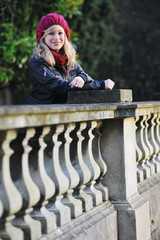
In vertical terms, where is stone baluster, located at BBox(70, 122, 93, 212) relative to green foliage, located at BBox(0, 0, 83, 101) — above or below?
below

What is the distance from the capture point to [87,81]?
Answer: 3971 mm

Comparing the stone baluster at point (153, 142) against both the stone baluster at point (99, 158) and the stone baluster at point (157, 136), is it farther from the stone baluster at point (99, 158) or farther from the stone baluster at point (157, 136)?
the stone baluster at point (99, 158)

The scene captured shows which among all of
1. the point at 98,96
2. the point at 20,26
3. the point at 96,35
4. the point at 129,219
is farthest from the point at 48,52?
the point at 96,35

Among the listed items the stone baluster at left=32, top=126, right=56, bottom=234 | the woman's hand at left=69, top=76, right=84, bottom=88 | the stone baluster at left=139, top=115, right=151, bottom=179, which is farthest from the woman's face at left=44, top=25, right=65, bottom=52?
the stone baluster at left=32, top=126, right=56, bottom=234

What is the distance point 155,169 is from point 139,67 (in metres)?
13.5

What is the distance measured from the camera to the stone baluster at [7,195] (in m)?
2.37

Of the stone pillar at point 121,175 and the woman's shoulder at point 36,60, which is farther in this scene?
the woman's shoulder at point 36,60

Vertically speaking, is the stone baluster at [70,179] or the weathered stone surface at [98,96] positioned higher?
the weathered stone surface at [98,96]

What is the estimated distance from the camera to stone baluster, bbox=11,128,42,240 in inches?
101

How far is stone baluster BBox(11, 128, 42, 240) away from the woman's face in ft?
5.63

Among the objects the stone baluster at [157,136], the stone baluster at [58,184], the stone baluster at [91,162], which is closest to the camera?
the stone baluster at [58,184]

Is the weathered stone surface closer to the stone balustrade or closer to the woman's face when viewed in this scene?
the stone balustrade

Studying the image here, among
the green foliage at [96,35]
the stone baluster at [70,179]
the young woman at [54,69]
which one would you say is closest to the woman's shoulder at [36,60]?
the young woman at [54,69]

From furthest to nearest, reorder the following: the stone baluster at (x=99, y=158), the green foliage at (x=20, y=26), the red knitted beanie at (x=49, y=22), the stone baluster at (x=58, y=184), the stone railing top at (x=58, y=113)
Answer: the green foliage at (x=20, y=26) < the red knitted beanie at (x=49, y=22) < the stone baluster at (x=99, y=158) < the stone baluster at (x=58, y=184) < the stone railing top at (x=58, y=113)
